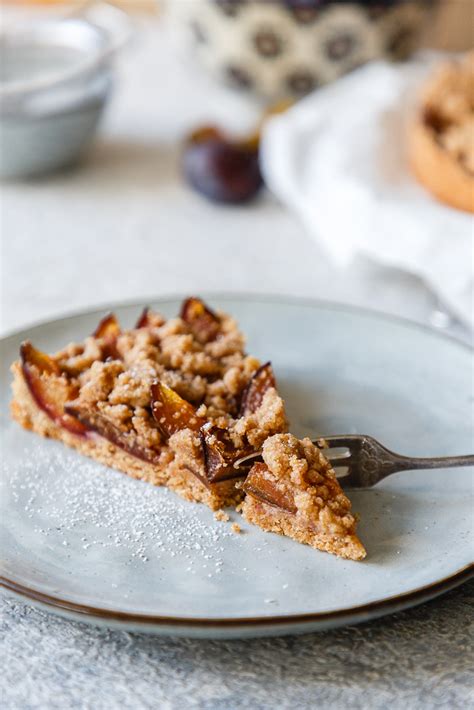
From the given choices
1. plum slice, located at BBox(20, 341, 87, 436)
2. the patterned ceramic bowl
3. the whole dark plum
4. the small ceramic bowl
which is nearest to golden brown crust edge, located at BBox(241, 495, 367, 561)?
plum slice, located at BBox(20, 341, 87, 436)

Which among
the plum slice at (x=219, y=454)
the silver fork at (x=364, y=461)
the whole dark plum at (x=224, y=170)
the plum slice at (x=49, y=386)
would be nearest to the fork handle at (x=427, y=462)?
the silver fork at (x=364, y=461)

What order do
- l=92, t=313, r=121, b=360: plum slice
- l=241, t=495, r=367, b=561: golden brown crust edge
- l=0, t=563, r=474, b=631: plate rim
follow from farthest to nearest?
l=92, t=313, r=121, b=360: plum slice → l=241, t=495, r=367, b=561: golden brown crust edge → l=0, t=563, r=474, b=631: plate rim

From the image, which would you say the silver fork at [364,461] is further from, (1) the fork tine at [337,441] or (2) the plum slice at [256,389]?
(2) the plum slice at [256,389]

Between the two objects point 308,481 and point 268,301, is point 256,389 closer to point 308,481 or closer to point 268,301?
point 308,481

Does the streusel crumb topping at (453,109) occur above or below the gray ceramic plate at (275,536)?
above

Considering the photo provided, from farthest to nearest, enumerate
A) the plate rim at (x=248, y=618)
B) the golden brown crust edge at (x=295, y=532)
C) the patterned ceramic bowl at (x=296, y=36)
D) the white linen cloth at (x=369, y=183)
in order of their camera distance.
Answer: the patterned ceramic bowl at (x=296, y=36) → the white linen cloth at (x=369, y=183) → the golden brown crust edge at (x=295, y=532) → the plate rim at (x=248, y=618)

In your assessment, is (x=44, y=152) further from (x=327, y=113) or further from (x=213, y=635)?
(x=213, y=635)

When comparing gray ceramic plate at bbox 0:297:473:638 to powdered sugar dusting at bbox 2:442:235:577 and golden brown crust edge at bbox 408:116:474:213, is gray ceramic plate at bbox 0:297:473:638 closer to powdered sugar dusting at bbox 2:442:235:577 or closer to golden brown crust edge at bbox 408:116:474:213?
powdered sugar dusting at bbox 2:442:235:577

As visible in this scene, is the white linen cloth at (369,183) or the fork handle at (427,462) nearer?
the fork handle at (427,462)
